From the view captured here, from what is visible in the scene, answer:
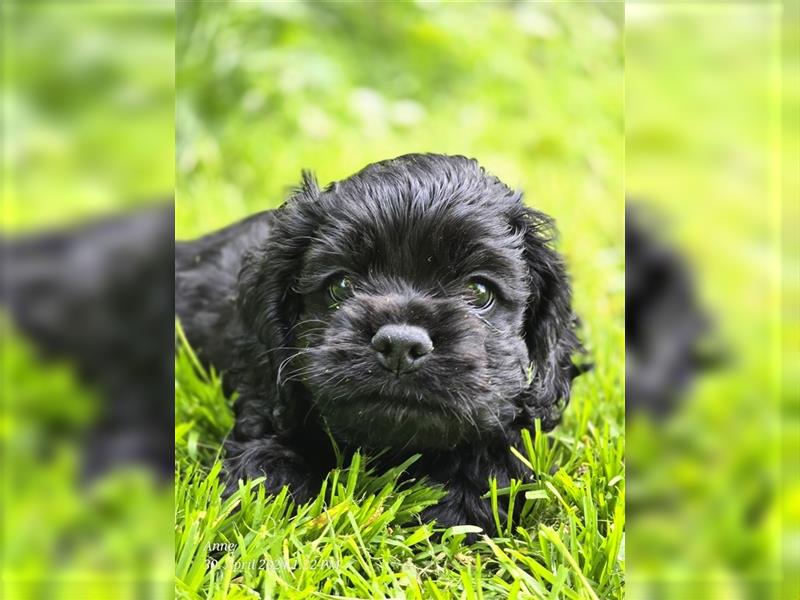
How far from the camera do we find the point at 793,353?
2732 millimetres

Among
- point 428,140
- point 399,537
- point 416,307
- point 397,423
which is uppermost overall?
point 428,140

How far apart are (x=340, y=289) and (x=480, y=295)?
460mm

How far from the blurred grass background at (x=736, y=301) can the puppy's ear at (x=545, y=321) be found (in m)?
0.53

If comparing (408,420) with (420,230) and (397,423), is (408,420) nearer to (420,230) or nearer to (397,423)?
(397,423)

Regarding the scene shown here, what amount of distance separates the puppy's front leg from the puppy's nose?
600 millimetres

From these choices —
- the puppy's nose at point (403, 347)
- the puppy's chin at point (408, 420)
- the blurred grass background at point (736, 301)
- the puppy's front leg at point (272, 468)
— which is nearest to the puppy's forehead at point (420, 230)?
the puppy's nose at point (403, 347)

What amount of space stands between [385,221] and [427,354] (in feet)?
1.57

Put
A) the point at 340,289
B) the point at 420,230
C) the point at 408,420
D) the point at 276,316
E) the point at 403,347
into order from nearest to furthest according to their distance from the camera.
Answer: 1. the point at 403,347
2. the point at 408,420
3. the point at 420,230
4. the point at 340,289
5. the point at 276,316

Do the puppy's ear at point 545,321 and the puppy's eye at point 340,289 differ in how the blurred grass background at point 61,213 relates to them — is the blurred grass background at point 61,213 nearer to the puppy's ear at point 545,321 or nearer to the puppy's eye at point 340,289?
the puppy's eye at point 340,289

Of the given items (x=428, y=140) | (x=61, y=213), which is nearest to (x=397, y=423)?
(x=428, y=140)

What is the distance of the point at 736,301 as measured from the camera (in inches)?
108

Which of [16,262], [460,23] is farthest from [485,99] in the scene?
[16,262]

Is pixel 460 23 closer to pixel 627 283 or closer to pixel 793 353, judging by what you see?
pixel 627 283

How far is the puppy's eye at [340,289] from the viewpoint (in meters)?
3.03
